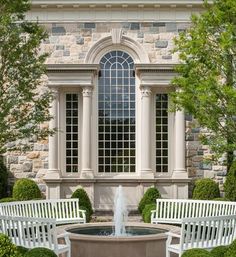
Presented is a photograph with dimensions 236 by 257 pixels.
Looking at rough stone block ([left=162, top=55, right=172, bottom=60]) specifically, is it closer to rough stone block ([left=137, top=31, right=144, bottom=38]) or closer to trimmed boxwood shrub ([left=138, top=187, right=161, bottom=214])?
rough stone block ([left=137, top=31, right=144, bottom=38])

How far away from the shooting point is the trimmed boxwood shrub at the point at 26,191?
18.3 metres

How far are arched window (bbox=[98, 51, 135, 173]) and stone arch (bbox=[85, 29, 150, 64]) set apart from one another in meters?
0.30

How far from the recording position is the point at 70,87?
66.0 feet

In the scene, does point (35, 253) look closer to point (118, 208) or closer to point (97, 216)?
point (118, 208)

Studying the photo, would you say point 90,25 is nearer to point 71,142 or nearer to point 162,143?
point 71,142

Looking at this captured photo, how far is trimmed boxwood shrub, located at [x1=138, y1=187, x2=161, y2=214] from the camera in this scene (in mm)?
17812

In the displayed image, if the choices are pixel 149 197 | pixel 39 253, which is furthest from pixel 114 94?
pixel 39 253

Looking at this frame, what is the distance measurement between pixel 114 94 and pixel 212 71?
7.42 meters

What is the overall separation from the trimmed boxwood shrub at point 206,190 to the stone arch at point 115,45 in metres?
4.64

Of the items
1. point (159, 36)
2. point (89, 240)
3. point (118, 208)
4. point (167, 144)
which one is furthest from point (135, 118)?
point (89, 240)

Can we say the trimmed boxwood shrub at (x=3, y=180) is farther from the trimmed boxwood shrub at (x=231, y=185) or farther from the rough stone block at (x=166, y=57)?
the trimmed boxwood shrub at (x=231, y=185)

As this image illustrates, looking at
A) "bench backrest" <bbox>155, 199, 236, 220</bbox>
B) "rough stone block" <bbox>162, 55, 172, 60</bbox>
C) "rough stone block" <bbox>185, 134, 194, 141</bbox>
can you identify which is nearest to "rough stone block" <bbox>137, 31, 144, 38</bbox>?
"rough stone block" <bbox>162, 55, 172, 60</bbox>

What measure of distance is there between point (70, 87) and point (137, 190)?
4.20 metres

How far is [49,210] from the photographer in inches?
574
